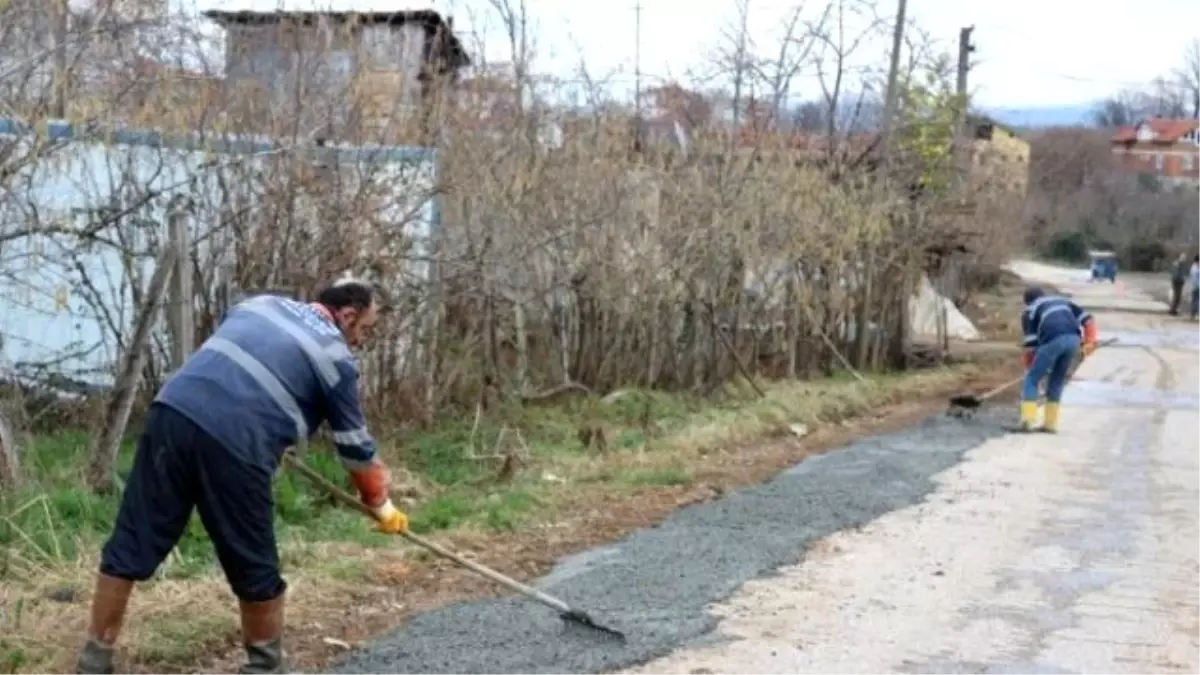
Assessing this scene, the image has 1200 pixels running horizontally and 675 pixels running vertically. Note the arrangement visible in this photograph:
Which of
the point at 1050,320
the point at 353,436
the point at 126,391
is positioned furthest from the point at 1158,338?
the point at 353,436

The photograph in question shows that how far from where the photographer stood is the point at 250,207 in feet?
34.9

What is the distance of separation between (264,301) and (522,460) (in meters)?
6.07

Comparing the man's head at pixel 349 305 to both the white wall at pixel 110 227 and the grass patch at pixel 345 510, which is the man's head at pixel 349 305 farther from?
the white wall at pixel 110 227

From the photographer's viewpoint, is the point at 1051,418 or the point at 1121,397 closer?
the point at 1051,418

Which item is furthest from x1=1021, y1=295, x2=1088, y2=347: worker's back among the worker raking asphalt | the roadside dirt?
the worker raking asphalt

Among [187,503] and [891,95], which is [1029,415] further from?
[187,503]

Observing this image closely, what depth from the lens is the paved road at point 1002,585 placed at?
7.38 metres

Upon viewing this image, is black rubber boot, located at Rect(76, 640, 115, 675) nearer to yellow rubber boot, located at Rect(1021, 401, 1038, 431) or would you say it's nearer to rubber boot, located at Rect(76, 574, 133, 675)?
rubber boot, located at Rect(76, 574, 133, 675)

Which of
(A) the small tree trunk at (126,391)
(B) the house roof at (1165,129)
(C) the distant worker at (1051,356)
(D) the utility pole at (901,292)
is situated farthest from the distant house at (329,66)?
(B) the house roof at (1165,129)

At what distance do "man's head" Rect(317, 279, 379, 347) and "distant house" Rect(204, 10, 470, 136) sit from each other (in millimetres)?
4792

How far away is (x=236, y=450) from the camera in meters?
5.97

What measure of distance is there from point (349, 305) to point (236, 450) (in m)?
0.82

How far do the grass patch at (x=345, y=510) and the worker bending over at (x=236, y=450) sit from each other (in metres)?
0.60

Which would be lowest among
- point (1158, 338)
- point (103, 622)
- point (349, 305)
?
point (1158, 338)
